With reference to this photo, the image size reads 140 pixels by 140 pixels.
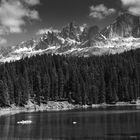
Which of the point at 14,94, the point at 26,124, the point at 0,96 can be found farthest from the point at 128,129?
the point at 14,94

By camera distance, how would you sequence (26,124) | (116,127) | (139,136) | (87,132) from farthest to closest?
(26,124), (116,127), (87,132), (139,136)

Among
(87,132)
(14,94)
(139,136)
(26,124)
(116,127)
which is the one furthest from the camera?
(14,94)

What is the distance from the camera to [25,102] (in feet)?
647

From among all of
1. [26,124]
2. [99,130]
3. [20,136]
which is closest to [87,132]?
[99,130]

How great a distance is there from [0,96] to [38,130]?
94773mm

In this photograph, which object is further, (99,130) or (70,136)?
(99,130)

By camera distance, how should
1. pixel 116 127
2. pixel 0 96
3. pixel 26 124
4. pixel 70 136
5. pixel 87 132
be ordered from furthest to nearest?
1. pixel 0 96
2. pixel 26 124
3. pixel 116 127
4. pixel 87 132
5. pixel 70 136

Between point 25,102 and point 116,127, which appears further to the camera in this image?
point 25,102

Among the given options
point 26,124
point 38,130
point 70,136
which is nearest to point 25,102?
point 26,124

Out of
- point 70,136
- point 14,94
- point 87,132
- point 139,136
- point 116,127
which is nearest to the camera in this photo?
point 139,136

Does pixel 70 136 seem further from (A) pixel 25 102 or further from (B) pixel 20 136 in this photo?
(A) pixel 25 102

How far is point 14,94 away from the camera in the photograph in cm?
19612

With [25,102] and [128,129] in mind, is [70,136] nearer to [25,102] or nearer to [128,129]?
[128,129]

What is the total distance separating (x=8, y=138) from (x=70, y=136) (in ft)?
43.5
